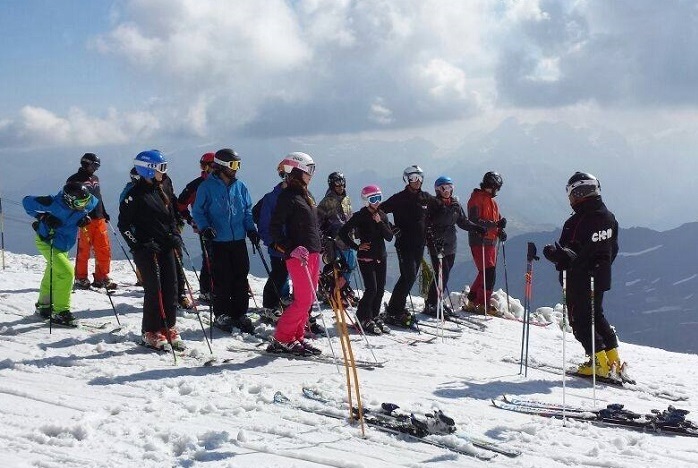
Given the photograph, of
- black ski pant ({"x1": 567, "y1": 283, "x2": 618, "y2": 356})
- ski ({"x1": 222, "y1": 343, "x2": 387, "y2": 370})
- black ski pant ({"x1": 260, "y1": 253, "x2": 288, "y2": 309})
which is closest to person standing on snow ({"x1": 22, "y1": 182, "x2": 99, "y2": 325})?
ski ({"x1": 222, "y1": 343, "x2": 387, "y2": 370})

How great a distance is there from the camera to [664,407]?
24.4 ft

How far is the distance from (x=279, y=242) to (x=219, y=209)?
1.46 meters

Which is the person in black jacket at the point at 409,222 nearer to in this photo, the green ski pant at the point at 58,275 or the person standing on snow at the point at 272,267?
the person standing on snow at the point at 272,267

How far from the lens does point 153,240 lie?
301 inches

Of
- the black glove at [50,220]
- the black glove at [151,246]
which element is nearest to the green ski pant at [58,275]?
the black glove at [50,220]

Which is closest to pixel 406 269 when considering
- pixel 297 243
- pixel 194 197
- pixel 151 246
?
pixel 297 243

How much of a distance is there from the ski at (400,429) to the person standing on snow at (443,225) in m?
6.02

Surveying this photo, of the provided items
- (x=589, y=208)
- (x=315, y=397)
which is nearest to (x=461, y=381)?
(x=315, y=397)

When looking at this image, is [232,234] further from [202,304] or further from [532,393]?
[532,393]

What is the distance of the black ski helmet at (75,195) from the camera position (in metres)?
8.38

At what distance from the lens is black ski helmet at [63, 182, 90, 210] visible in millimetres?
8383

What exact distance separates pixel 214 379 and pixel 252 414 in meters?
1.21

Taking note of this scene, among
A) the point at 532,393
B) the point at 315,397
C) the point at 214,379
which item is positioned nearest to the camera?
the point at 315,397

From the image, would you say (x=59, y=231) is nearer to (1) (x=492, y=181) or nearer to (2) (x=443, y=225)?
(2) (x=443, y=225)
